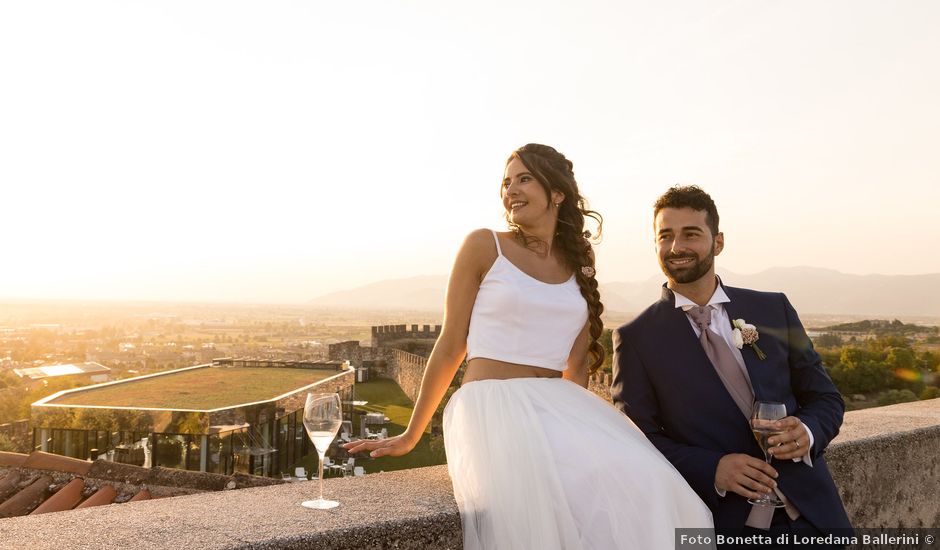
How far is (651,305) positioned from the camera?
2377mm

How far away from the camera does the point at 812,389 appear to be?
222 centimetres

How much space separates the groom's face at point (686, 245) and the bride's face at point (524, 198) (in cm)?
53

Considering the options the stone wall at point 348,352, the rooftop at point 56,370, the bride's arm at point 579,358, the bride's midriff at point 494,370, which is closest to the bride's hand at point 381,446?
the bride's midriff at point 494,370

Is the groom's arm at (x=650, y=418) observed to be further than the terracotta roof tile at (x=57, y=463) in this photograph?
No

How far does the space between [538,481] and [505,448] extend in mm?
144

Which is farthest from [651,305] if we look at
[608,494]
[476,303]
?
[608,494]

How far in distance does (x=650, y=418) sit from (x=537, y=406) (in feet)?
1.40

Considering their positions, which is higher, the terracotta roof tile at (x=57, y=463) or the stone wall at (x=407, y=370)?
the terracotta roof tile at (x=57, y=463)

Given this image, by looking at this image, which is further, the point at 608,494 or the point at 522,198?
the point at 522,198

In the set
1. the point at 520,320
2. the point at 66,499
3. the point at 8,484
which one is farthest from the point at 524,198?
the point at 8,484

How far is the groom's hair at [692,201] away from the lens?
7.60 feet

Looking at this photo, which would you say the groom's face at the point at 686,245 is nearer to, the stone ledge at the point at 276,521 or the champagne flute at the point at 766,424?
the champagne flute at the point at 766,424

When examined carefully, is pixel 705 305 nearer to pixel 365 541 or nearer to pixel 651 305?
pixel 651 305

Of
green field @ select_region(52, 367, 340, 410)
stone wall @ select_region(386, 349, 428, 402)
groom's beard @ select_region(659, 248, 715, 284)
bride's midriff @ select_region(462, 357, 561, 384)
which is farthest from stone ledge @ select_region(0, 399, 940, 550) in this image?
stone wall @ select_region(386, 349, 428, 402)
